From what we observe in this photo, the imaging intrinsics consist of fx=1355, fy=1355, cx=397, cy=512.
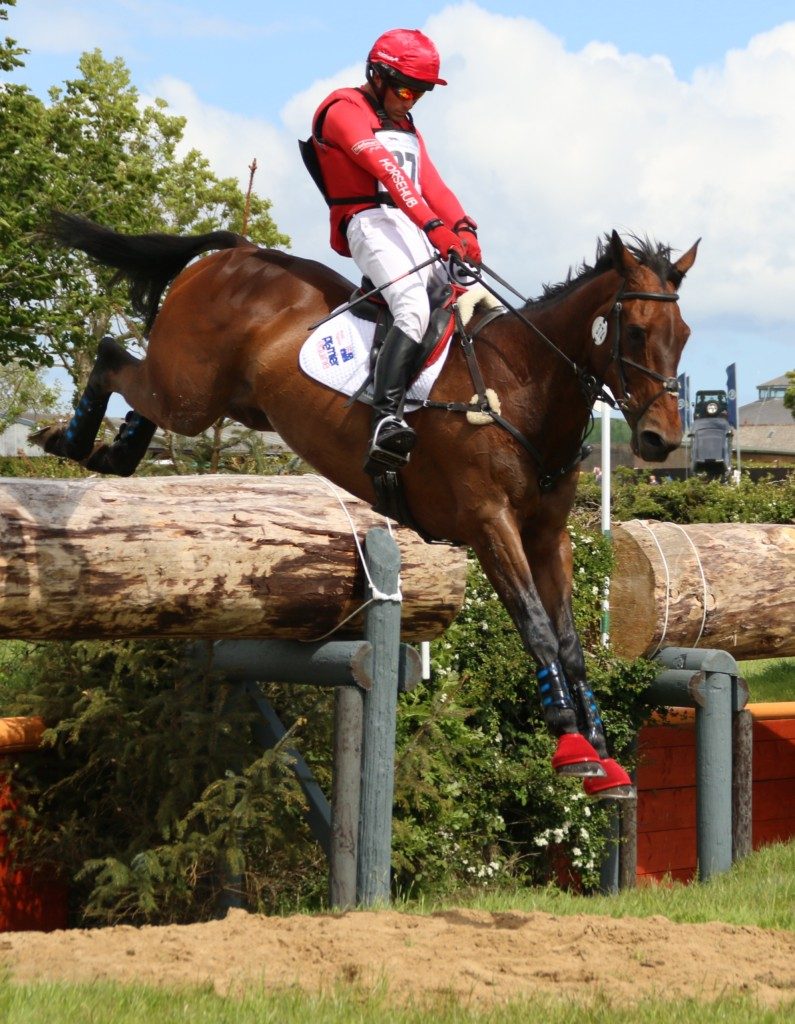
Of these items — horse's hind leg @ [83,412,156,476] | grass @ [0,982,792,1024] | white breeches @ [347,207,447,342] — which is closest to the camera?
grass @ [0,982,792,1024]

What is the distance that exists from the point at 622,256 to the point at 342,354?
118cm

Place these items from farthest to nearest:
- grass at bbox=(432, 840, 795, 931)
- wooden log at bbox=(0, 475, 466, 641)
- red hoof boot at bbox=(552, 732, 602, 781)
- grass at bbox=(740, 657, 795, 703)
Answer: grass at bbox=(740, 657, 795, 703) → grass at bbox=(432, 840, 795, 931) → wooden log at bbox=(0, 475, 466, 641) → red hoof boot at bbox=(552, 732, 602, 781)

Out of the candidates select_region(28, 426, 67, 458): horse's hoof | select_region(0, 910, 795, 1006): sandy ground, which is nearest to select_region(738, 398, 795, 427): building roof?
select_region(28, 426, 67, 458): horse's hoof

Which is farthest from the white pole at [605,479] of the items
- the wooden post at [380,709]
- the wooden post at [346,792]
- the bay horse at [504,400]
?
the bay horse at [504,400]

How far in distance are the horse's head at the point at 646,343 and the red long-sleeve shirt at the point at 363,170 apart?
2.60ft

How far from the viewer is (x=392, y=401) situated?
5.27m

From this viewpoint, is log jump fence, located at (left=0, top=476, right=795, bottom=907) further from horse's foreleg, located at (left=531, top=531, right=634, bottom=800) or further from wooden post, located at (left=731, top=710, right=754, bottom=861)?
horse's foreleg, located at (left=531, top=531, right=634, bottom=800)

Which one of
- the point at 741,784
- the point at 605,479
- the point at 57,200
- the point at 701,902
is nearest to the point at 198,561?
the point at 701,902

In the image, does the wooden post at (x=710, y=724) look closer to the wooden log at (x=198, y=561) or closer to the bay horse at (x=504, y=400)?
the wooden log at (x=198, y=561)

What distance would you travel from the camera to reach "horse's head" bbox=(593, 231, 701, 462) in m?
4.95

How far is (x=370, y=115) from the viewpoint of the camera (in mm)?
5406

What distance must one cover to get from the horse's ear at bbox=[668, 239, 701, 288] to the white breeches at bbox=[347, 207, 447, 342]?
923 millimetres

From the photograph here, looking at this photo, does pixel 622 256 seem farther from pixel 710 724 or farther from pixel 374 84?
pixel 710 724

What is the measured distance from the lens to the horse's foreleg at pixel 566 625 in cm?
524
